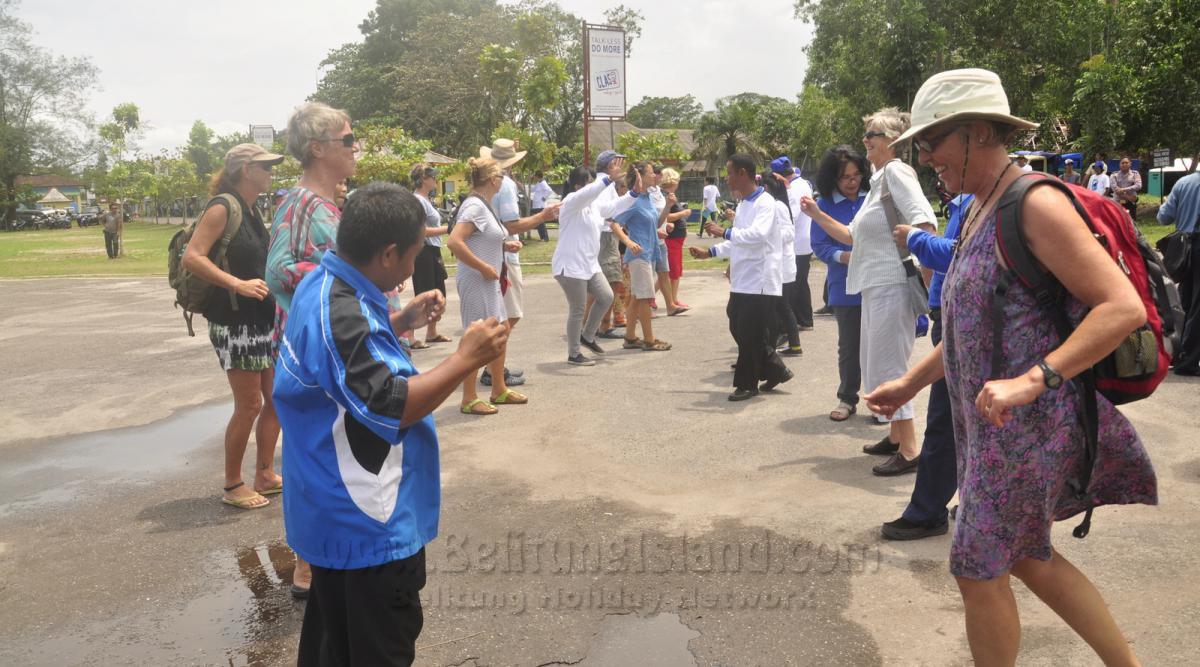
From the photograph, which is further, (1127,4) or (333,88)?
(333,88)

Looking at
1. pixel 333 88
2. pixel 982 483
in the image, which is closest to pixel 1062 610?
pixel 982 483

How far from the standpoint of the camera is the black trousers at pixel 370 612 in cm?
257

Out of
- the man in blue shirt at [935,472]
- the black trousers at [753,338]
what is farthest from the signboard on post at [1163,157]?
the man in blue shirt at [935,472]

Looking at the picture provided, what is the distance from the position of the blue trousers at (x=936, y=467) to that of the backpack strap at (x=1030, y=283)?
1.85m

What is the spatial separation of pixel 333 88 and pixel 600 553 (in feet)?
238

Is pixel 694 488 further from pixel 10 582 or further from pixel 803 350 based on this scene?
pixel 803 350

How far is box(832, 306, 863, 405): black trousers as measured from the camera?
6652 mm

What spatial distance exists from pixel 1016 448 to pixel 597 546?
8.24 ft

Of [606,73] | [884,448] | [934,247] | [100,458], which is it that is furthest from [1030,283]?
[606,73]

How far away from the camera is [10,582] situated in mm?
4590

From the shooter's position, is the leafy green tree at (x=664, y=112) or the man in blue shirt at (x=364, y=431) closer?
the man in blue shirt at (x=364, y=431)

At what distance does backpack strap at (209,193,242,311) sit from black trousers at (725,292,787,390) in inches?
152

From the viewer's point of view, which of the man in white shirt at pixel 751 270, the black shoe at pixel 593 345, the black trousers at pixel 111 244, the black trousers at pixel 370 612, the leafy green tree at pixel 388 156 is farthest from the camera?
the leafy green tree at pixel 388 156

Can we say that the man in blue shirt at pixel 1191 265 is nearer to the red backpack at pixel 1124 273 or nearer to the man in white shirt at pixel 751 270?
the man in white shirt at pixel 751 270
